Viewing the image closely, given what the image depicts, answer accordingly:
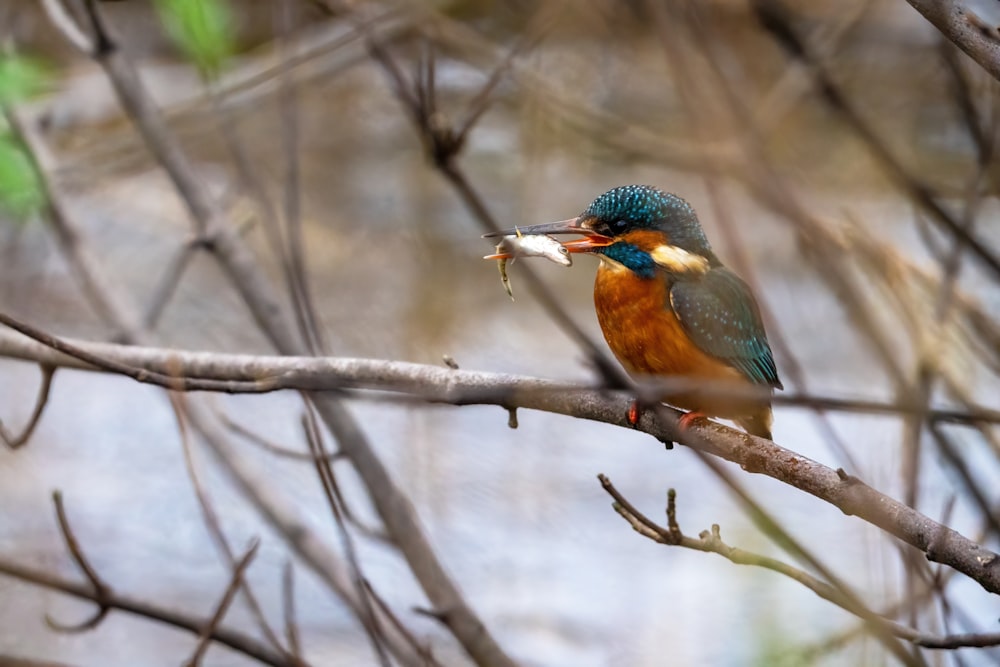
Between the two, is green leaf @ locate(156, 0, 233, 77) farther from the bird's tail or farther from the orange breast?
the bird's tail

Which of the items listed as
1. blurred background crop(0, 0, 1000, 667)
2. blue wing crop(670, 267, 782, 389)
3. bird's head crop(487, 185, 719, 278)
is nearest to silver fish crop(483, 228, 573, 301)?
blurred background crop(0, 0, 1000, 667)

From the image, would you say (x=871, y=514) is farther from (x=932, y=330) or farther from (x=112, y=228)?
(x=112, y=228)

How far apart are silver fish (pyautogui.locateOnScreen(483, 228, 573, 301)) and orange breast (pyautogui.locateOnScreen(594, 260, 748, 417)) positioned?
223 millimetres

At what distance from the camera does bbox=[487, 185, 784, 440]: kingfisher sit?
115 cm

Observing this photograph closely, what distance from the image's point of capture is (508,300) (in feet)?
12.5

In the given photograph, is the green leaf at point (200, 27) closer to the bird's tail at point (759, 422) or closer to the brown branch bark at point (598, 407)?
the brown branch bark at point (598, 407)

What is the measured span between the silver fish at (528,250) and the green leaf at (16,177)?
0.89 m

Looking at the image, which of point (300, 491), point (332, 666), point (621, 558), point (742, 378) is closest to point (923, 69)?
point (621, 558)

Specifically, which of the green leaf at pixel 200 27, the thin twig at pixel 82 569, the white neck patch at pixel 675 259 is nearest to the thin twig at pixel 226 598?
the thin twig at pixel 82 569

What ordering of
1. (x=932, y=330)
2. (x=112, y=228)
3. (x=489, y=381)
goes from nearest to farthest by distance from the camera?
(x=489, y=381) → (x=932, y=330) → (x=112, y=228)

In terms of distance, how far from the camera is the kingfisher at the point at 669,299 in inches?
45.4

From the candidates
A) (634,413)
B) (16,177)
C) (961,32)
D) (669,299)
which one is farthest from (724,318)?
(16,177)

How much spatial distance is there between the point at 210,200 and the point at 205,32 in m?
0.48

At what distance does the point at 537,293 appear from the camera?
78cm
